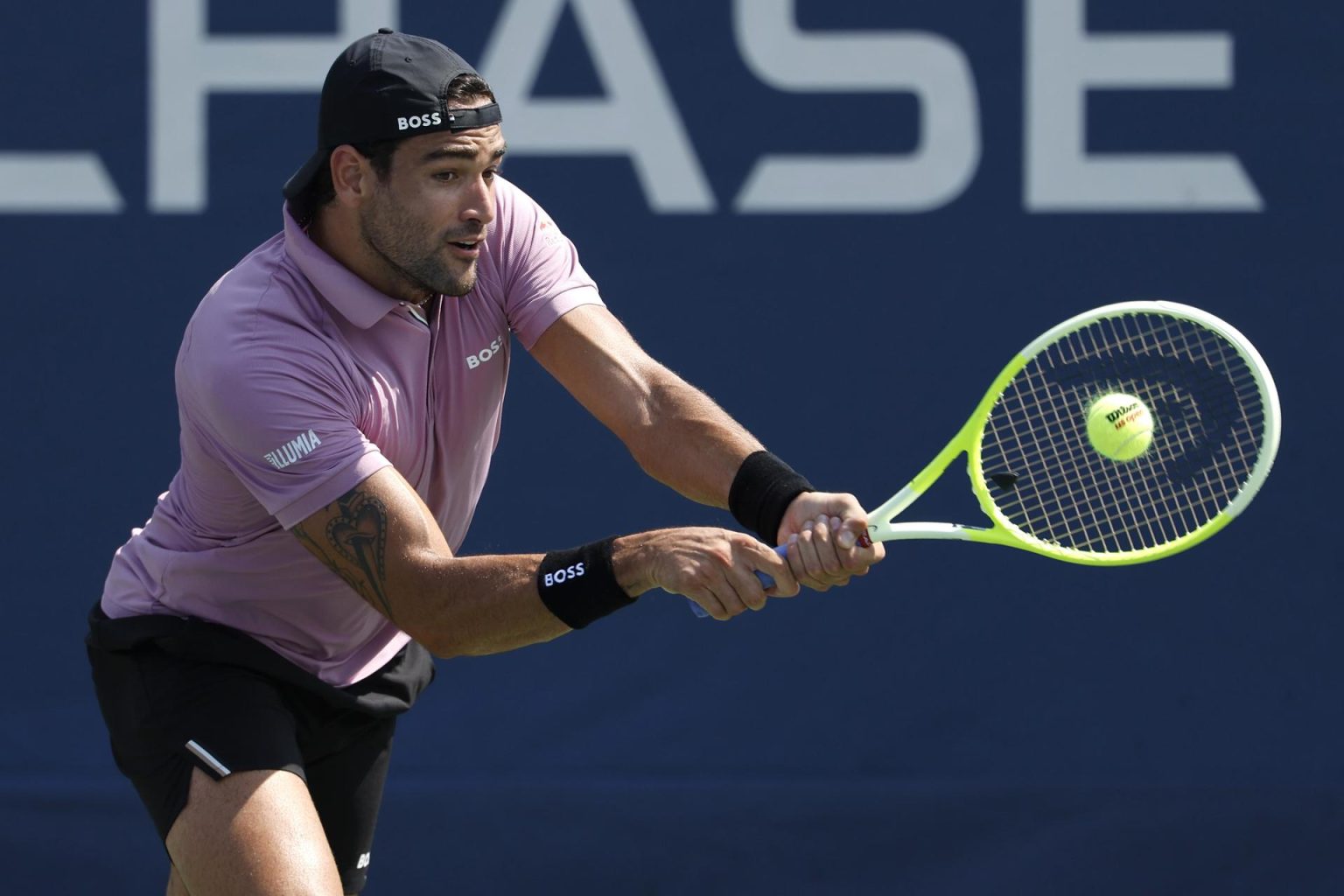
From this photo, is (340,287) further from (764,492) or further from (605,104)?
(605,104)

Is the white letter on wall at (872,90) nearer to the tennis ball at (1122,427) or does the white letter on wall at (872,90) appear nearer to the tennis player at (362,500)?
the tennis player at (362,500)

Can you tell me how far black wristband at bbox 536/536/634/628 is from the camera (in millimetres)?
2666

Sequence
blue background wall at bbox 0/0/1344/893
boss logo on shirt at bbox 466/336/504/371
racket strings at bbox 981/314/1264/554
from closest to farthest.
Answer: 1. boss logo on shirt at bbox 466/336/504/371
2. racket strings at bbox 981/314/1264/554
3. blue background wall at bbox 0/0/1344/893

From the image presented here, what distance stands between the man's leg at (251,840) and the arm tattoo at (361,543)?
32cm

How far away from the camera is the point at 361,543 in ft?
8.98

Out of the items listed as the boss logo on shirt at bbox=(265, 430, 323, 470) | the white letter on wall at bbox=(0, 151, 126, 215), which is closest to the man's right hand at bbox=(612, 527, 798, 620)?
the boss logo on shirt at bbox=(265, 430, 323, 470)

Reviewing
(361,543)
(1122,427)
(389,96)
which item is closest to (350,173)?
(389,96)

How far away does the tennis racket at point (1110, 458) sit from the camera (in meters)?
2.89

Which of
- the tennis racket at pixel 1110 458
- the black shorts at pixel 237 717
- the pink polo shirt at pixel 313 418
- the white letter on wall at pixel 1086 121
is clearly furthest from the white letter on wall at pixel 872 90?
the black shorts at pixel 237 717

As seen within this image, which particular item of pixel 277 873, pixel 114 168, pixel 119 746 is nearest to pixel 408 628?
pixel 277 873

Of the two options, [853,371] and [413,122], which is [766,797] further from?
[413,122]

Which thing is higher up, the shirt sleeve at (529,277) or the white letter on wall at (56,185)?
the white letter on wall at (56,185)

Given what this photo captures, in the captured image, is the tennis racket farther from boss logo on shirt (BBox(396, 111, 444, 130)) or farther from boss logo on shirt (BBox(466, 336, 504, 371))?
boss logo on shirt (BBox(396, 111, 444, 130))

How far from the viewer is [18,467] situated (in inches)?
167
